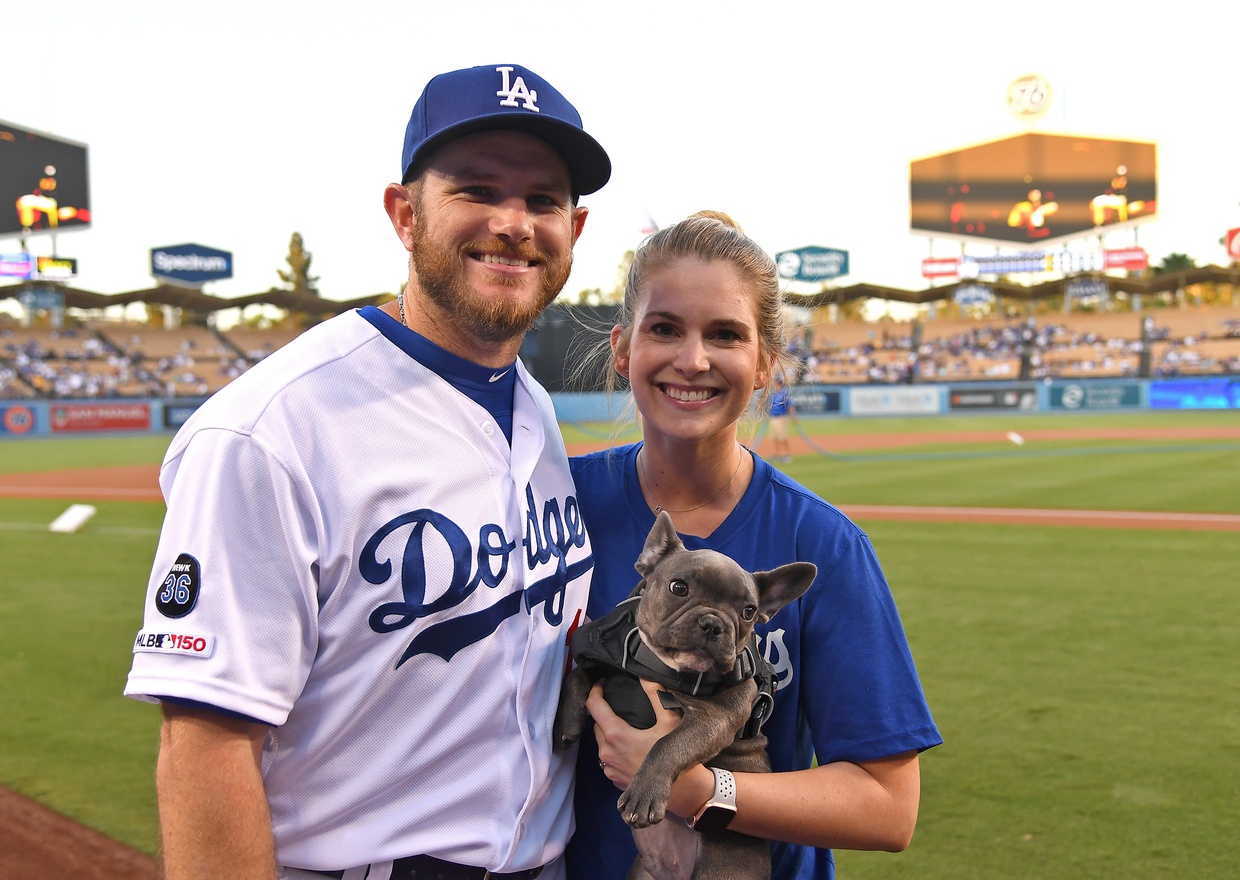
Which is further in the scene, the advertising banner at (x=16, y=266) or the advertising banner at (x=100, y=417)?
the advertising banner at (x=16, y=266)

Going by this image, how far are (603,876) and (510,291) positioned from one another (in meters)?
1.51

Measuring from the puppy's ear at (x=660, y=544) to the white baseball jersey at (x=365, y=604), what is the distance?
27 centimetres

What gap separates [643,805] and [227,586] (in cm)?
102

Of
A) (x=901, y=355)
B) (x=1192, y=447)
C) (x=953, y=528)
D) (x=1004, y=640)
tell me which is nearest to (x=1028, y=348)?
(x=901, y=355)

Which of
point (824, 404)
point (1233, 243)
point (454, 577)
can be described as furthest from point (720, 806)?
point (1233, 243)

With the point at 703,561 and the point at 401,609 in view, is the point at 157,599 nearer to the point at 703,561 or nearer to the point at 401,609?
the point at 401,609

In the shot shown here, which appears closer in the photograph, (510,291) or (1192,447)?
(510,291)

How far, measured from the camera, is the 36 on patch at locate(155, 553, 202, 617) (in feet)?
5.69

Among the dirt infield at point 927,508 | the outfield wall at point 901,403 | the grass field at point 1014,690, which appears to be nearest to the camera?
the grass field at point 1014,690

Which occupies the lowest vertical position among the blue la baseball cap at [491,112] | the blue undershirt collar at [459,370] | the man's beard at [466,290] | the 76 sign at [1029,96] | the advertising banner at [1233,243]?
the blue undershirt collar at [459,370]

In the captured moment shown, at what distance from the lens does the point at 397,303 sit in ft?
7.97

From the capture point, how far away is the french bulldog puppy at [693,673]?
2256 mm

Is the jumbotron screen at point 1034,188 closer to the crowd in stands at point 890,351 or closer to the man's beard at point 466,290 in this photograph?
the crowd in stands at point 890,351

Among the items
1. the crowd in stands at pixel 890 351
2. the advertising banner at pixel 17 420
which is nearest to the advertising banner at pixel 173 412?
the advertising banner at pixel 17 420
